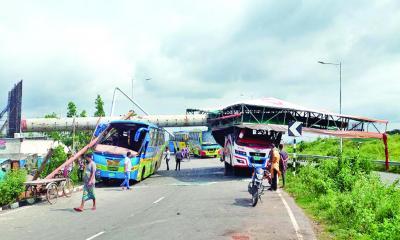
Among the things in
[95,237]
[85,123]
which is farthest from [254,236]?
[85,123]

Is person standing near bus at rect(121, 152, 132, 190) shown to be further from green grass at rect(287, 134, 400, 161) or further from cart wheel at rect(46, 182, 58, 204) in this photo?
green grass at rect(287, 134, 400, 161)

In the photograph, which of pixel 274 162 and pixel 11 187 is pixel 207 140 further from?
pixel 11 187

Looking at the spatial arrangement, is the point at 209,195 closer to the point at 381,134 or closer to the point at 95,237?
the point at 95,237

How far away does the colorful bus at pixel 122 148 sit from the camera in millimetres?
21969

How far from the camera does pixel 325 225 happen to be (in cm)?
1126

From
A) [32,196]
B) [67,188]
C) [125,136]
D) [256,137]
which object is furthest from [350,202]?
[125,136]

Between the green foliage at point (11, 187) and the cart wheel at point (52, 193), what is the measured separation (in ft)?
3.53

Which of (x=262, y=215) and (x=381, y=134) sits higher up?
(x=381, y=134)

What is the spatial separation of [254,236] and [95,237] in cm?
364

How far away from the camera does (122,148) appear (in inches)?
899

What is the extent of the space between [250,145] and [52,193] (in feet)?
39.0

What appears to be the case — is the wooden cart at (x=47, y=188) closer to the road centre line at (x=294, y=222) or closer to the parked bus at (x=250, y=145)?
the road centre line at (x=294, y=222)

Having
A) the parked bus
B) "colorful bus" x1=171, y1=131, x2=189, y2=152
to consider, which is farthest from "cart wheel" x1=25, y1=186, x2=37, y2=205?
"colorful bus" x1=171, y1=131, x2=189, y2=152

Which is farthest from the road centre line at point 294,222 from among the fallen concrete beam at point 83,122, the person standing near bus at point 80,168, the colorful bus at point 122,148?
the fallen concrete beam at point 83,122
